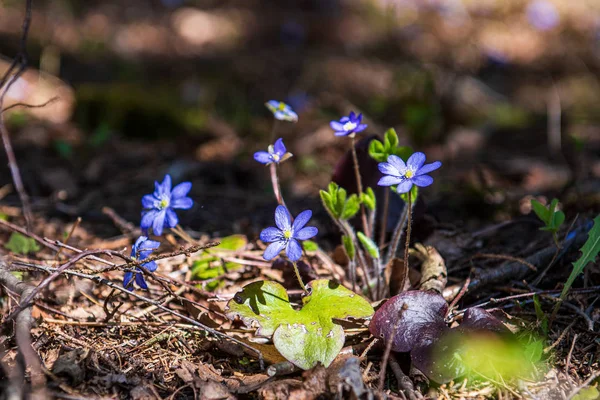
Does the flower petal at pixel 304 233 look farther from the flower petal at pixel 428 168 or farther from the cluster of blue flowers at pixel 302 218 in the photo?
the flower petal at pixel 428 168

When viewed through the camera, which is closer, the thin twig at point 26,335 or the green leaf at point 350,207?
the thin twig at point 26,335

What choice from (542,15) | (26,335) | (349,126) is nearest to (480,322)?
(349,126)

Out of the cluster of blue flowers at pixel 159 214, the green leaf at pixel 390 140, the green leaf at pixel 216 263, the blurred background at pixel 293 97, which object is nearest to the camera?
the cluster of blue flowers at pixel 159 214

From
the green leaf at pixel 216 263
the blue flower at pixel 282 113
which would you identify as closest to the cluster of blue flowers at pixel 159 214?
the green leaf at pixel 216 263

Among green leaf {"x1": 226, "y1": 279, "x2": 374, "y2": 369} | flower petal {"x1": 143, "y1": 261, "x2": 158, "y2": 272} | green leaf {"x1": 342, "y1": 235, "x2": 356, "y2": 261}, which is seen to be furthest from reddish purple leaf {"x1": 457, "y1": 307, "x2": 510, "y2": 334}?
flower petal {"x1": 143, "y1": 261, "x2": 158, "y2": 272}

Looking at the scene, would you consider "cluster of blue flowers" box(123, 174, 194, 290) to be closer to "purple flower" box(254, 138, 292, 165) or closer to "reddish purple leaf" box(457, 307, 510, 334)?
"purple flower" box(254, 138, 292, 165)

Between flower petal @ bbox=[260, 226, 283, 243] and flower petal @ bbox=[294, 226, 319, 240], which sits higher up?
flower petal @ bbox=[294, 226, 319, 240]

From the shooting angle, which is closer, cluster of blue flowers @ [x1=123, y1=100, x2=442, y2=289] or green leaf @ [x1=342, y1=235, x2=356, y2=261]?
cluster of blue flowers @ [x1=123, y1=100, x2=442, y2=289]

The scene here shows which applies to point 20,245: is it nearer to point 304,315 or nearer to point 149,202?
point 149,202

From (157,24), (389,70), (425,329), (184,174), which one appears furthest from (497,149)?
(157,24)
